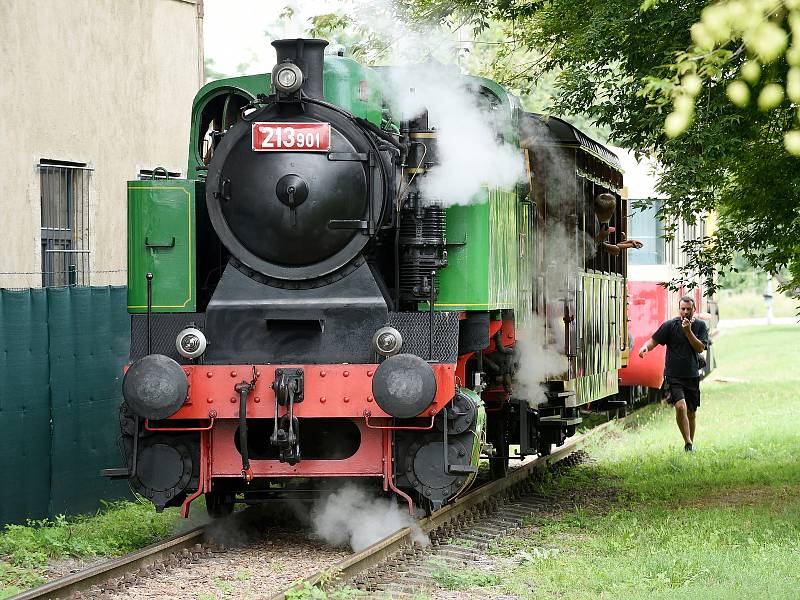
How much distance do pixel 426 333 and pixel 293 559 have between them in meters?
1.62

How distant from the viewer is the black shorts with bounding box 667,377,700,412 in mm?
13898

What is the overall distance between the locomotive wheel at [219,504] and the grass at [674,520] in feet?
6.36

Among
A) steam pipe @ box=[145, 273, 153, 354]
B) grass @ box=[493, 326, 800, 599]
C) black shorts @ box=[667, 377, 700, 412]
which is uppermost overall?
steam pipe @ box=[145, 273, 153, 354]

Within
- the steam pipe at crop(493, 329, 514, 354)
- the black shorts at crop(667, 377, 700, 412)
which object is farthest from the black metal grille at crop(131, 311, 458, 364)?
the black shorts at crop(667, 377, 700, 412)

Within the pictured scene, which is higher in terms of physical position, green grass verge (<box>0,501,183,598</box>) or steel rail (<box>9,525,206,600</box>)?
steel rail (<box>9,525,206,600</box>)

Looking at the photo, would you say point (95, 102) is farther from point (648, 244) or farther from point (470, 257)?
point (648, 244)

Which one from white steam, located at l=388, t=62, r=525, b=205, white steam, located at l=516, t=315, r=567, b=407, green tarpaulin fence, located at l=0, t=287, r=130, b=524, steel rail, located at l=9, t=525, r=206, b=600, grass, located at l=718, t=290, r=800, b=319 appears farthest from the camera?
grass, located at l=718, t=290, r=800, b=319

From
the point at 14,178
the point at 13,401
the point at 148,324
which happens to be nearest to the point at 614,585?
the point at 148,324

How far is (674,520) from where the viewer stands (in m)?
8.94

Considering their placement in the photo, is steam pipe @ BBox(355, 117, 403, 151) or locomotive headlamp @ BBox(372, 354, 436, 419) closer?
locomotive headlamp @ BBox(372, 354, 436, 419)

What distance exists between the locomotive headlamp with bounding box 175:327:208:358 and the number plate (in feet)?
3.96

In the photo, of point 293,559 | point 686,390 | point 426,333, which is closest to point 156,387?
point 293,559

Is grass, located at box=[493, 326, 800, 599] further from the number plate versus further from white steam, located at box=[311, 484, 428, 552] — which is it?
the number plate

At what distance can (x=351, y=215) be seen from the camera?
7.71 meters
